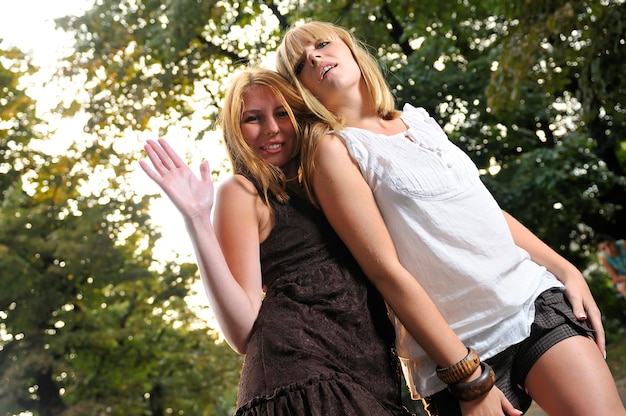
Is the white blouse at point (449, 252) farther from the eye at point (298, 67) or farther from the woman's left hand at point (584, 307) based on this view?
the eye at point (298, 67)

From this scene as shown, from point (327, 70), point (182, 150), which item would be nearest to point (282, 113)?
point (327, 70)

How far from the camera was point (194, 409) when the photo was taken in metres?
16.5

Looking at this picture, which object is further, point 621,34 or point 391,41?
point 391,41

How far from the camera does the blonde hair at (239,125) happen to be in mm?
2006

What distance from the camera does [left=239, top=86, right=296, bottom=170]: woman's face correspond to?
2.09 metres

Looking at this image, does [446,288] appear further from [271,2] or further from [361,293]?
[271,2]

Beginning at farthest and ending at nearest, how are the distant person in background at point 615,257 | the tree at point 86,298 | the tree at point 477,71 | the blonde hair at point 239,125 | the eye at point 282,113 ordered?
1. the tree at point 86,298
2. the distant person in background at point 615,257
3. the tree at point 477,71
4. the eye at point 282,113
5. the blonde hair at point 239,125

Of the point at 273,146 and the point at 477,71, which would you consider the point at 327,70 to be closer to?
the point at 273,146

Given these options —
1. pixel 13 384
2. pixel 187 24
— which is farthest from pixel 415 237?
pixel 13 384

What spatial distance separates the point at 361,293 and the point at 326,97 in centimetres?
55

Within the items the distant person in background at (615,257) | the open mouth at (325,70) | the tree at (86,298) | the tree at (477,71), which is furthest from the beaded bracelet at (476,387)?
the tree at (86,298)

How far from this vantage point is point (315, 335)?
1.83 m

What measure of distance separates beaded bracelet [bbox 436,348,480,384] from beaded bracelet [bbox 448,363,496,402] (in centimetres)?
2

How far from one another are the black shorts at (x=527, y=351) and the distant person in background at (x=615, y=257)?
8.41m
